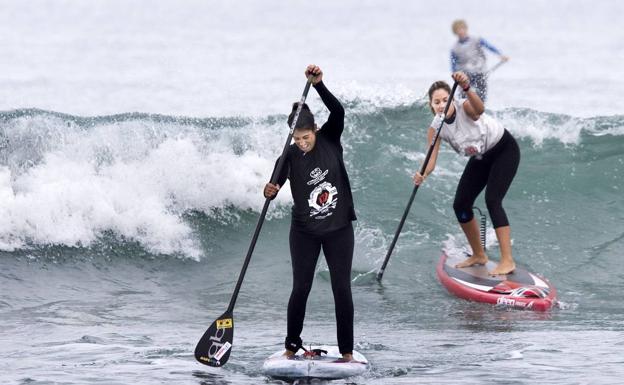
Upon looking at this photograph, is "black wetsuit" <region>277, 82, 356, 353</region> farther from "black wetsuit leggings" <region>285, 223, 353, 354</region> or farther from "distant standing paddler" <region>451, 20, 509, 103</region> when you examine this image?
"distant standing paddler" <region>451, 20, 509, 103</region>

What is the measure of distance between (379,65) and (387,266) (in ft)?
43.1

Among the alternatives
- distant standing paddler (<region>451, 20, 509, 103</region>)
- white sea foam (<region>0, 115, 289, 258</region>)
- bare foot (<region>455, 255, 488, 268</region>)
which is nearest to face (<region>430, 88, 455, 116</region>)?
bare foot (<region>455, 255, 488, 268</region>)

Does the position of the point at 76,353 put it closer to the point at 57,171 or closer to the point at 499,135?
the point at 499,135

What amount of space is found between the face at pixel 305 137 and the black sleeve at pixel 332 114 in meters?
A: 0.15

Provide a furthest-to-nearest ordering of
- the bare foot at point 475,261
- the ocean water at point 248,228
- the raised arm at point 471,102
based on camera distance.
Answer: the bare foot at point 475,261
the raised arm at point 471,102
the ocean water at point 248,228

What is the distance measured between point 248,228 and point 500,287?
3.46 meters

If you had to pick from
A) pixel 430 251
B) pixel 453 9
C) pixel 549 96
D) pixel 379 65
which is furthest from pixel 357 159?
pixel 453 9

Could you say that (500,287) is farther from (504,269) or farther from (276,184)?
(276,184)

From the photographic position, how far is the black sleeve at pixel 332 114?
21.7 feet

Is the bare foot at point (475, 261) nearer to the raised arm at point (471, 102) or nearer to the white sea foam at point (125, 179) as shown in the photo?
the raised arm at point (471, 102)

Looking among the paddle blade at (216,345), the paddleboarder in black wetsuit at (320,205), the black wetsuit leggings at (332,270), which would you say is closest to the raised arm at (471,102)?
the paddleboarder in black wetsuit at (320,205)

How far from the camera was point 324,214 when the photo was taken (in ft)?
21.6

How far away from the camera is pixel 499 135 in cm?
Result: 905

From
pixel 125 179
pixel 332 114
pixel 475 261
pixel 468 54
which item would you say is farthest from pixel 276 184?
pixel 468 54
